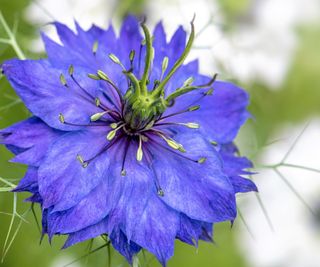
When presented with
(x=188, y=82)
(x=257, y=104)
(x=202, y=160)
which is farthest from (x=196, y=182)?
(x=257, y=104)

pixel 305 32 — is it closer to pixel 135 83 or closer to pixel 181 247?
pixel 181 247

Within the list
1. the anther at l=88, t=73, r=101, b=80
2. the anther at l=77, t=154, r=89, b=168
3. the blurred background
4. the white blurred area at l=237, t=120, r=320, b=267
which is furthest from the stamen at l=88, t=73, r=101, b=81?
the white blurred area at l=237, t=120, r=320, b=267

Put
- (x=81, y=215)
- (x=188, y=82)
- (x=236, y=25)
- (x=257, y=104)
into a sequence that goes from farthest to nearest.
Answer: (x=236, y=25) < (x=257, y=104) < (x=188, y=82) < (x=81, y=215)

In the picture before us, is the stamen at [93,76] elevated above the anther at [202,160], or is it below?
above

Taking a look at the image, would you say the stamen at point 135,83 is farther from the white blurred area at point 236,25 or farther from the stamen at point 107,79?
the white blurred area at point 236,25

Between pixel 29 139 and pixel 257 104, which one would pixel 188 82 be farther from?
pixel 257 104

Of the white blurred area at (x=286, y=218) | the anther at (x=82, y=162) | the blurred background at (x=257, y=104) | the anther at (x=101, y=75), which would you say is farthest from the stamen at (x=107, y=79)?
the white blurred area at (x=286, y=218)
